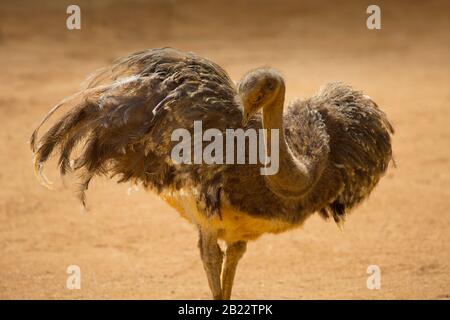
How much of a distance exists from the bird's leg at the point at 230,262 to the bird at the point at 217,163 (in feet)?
0.16

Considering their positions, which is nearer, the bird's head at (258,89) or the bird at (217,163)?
the bird's head at (258,89)

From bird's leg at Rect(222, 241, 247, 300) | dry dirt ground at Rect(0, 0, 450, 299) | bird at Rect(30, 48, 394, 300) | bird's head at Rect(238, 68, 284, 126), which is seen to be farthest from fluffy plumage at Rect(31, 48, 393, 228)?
dry dirt ground at Rect(0, 0, 450, 299)

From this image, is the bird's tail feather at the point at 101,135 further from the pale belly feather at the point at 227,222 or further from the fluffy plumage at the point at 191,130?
the pale belly feather at the point at 227,222

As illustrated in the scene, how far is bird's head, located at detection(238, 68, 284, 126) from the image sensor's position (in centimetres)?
429

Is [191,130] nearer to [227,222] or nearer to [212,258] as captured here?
[227,222]

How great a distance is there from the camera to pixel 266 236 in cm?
711

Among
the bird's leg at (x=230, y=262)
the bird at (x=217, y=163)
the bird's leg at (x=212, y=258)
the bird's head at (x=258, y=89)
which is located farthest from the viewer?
the bird's leg at (x=230, y=262)

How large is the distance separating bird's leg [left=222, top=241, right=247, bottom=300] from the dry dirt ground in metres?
0.49

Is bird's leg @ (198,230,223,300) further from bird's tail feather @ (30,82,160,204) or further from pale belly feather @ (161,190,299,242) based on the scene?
bird's tail feather @ (30,82,160,204)

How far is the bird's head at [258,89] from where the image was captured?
169 inches

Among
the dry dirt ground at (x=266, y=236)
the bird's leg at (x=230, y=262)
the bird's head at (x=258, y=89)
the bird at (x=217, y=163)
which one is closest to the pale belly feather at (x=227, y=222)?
the bird at (x=217, y=163)

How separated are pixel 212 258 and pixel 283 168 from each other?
0.86 meters

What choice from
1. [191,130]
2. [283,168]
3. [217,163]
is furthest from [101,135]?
[283,168]

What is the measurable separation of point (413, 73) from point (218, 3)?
4.45 m
